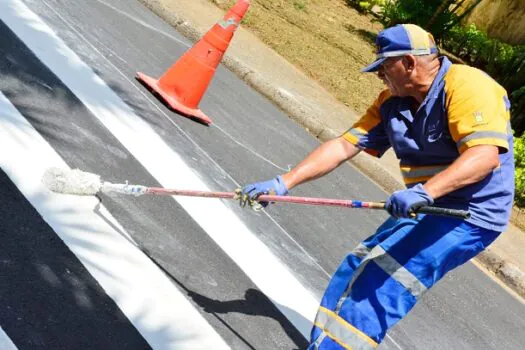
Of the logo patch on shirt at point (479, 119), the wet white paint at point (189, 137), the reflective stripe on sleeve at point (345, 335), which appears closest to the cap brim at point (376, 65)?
the logo patch on shirt at point (479, 119)

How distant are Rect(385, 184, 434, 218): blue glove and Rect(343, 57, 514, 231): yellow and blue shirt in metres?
0.28

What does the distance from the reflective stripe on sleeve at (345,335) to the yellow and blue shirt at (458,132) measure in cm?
77

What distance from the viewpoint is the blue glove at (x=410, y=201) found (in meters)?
3.21

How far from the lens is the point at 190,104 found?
6809 millimetres

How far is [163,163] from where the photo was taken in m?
5.51

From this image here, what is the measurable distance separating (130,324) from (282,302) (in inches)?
48.1

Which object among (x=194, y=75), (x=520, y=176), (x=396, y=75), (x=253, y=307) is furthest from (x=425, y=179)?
(x=520, y=176)

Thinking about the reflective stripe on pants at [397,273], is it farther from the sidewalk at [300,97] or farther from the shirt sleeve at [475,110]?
the sidewalk at [300,97]

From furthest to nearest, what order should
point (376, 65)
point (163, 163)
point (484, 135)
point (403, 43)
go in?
point (163, 163) → point (376, 65) → point (403, 43) → point (484, 135)

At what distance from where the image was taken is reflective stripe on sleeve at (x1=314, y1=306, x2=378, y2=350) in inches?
141

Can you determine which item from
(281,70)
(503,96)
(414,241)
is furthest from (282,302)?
(281,70)

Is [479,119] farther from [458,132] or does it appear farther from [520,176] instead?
[520,176]

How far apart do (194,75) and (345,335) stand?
154 inches

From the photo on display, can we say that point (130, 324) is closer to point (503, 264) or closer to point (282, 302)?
point (282, 302)
